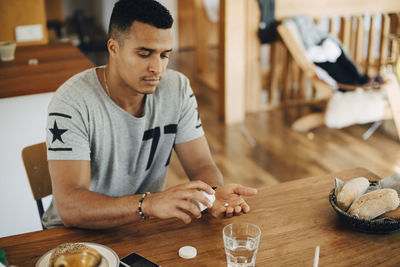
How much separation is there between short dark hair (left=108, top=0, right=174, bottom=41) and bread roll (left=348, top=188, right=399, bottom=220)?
0.81 meters

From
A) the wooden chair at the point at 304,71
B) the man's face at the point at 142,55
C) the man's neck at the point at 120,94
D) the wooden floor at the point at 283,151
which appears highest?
the man's face at the point at 142,55

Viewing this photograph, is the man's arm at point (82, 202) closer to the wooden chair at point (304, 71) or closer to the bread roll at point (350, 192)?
the bread roll at point (350, 192)

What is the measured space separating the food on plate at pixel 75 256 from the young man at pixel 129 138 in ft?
0.63

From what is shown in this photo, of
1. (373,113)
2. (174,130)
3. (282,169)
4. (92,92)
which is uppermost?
(92,92)

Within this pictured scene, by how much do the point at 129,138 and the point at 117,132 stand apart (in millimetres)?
51

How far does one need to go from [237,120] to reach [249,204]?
2.96 m

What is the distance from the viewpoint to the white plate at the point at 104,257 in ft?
3.34

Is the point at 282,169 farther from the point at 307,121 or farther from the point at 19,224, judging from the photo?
the point at 19,224

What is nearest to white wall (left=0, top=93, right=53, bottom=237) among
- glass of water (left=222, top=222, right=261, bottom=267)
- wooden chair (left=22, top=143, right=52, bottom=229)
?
wooden chair (left=22, top=143, right=52, bottom=229)

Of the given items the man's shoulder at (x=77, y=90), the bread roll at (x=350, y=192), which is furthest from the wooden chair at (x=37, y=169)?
the bread roll at (x=350, y=192)

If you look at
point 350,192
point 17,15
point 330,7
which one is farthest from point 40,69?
point 330,7

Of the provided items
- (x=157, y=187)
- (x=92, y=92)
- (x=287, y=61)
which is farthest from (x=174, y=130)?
(x=287, y=61)

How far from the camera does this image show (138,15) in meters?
1.42

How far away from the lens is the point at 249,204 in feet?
4.39
